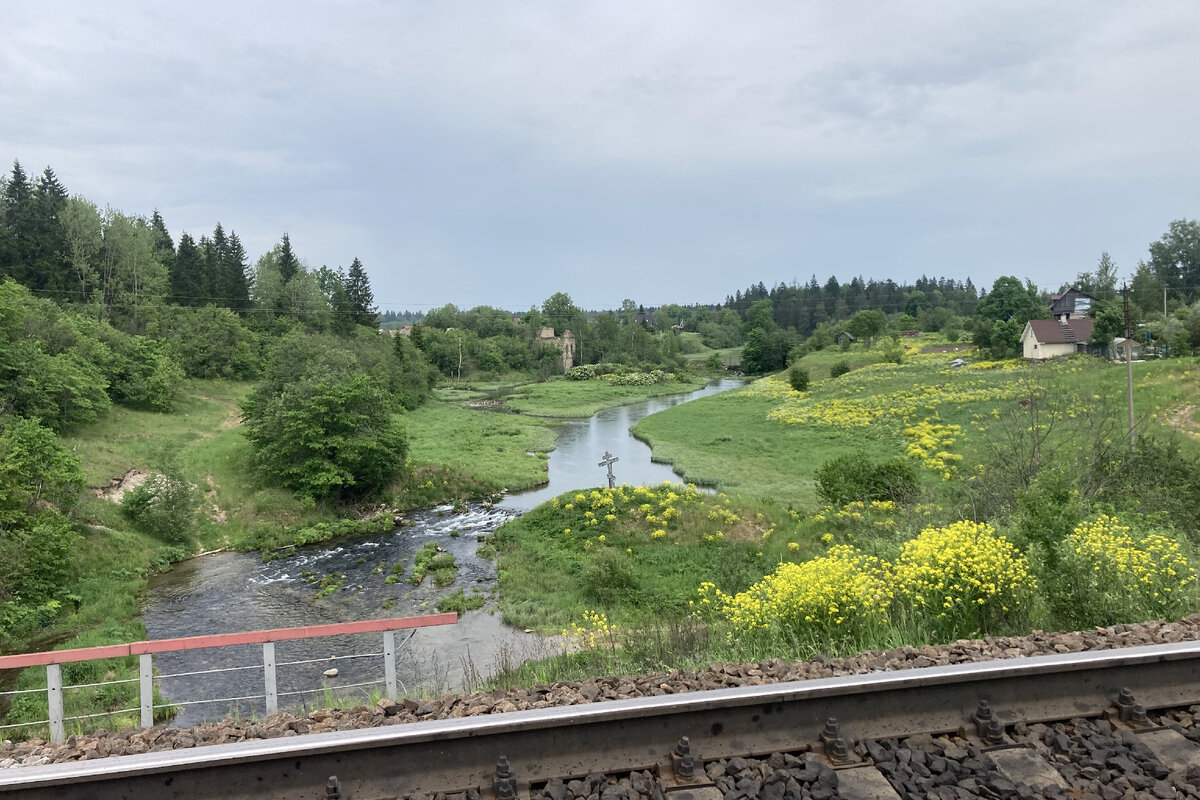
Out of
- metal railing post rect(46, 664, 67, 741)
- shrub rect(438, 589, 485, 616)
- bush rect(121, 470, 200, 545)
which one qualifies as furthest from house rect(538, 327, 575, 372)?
metal railing post rect(46, 664, 67, 741)

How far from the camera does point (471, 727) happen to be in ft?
13.8

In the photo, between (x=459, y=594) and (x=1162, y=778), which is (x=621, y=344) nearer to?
(x=459, y=594)

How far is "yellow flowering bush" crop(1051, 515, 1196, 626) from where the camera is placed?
6.84m

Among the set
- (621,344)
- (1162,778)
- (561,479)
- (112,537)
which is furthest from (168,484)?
(621,344)

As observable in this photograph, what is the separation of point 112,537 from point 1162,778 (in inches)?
994

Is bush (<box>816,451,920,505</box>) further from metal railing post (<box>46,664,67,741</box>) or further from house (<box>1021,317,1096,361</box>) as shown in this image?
house (<box>1021,317,1096,361</box>)

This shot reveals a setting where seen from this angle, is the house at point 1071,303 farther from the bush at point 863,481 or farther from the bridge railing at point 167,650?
the bridge railing at point 167,650

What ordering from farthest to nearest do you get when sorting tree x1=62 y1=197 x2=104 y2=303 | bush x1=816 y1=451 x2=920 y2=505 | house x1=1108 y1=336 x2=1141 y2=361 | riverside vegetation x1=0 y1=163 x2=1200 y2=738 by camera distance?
tree x1=62 y1=197 x2=104 y2=303
house x1=1108 y1=336 x2=1141 y2=361
bush x1=816 y1=451 x2=920 y2=505
riverside vegetation x1=0 y1=163 x2=1200 y2=738

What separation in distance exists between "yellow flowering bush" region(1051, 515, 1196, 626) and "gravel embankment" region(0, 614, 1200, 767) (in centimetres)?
83

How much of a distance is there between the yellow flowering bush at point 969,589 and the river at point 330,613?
4863 millimetres

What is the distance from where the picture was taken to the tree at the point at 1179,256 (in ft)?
286

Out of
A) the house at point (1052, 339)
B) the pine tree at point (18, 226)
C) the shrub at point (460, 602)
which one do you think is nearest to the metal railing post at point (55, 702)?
the shrub at point (460, 602)

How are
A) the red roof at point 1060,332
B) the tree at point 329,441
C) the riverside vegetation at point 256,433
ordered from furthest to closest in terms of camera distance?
the red roof at point 1060,332, the tree at point 329,441, the riverside vegetation at point 256,433

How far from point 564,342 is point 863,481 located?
87460mm
